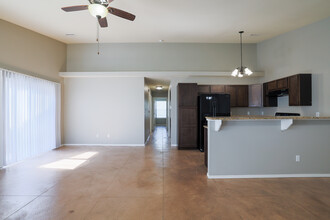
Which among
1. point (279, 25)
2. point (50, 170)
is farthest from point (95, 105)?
point (279, 25)

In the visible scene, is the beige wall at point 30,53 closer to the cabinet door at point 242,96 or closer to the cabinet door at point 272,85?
the cabinet door at point 242,96

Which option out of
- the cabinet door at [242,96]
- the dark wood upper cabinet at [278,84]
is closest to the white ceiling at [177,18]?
the dark wood upper cabinet at [278,84]

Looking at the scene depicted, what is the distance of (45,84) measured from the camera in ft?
16.2

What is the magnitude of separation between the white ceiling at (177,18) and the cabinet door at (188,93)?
153 cm

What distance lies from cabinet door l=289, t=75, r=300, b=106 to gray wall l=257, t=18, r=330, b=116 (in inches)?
13.0

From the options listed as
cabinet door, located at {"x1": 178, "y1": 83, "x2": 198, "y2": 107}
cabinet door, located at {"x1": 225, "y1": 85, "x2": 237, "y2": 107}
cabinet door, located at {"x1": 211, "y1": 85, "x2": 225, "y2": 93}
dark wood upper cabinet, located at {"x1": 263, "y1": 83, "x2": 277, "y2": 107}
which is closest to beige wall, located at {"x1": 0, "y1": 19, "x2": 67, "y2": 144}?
cabinet door, located at {"x1": 178, "y1": 83, "x2": 198, "y2": 107}

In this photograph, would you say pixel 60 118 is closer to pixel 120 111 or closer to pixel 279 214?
pixel 120 111

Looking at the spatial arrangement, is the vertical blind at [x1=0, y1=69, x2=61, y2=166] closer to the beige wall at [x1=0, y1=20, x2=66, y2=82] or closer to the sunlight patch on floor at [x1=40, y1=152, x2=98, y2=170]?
the beige wall at [x1=0, y1=20, x2=66, y2=82]

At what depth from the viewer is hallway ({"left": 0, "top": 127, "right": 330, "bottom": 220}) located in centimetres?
204

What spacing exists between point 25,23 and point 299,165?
6826 mm

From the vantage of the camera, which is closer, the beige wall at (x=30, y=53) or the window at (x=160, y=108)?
the beige wall at (x=30, y=53)

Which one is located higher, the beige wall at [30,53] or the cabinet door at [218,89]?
the beige wall at [30,53]

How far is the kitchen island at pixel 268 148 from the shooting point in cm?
309

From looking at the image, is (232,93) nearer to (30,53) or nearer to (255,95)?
(255,95)
